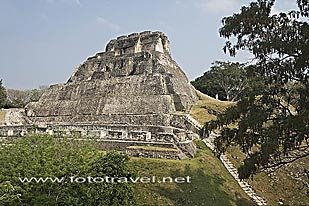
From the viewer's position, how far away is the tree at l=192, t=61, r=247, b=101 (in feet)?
136

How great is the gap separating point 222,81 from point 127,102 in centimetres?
1778

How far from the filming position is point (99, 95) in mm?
29844

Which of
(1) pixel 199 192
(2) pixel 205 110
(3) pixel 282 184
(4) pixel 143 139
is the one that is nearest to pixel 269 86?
(1) pixel 199 192

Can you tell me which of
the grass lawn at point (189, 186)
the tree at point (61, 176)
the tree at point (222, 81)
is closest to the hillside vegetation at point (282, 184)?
the grass lawn at point (189, 186)

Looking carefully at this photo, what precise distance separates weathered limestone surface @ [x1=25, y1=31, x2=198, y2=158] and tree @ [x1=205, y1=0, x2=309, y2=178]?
9692mm

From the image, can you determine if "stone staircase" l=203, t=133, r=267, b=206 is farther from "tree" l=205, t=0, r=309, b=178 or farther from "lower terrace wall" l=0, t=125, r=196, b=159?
"tree" l=205, t=0, r=309, b=178

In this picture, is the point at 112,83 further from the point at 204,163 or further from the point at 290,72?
the point at 290,72

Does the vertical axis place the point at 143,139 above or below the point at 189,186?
above

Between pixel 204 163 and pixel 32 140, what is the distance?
25.3 ft

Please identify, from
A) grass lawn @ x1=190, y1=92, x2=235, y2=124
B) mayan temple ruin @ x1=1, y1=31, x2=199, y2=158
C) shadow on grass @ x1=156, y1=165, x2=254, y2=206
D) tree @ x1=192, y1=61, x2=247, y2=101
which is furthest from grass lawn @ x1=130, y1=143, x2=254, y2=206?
tree @ x1=192, y1=61, x2=247, y2=101

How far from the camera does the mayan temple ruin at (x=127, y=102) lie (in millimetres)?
20328

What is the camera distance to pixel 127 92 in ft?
93.5

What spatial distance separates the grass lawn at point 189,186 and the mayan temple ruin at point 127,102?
1.26 meters

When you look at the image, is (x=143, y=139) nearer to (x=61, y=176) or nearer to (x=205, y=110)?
(x=61, y=176)
